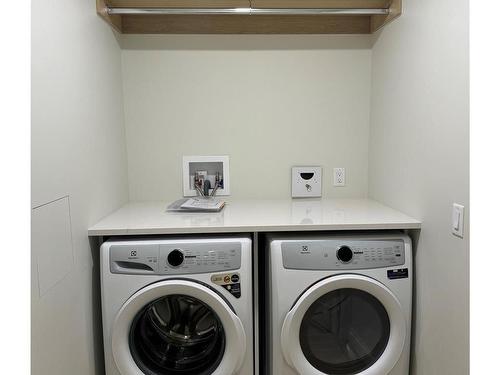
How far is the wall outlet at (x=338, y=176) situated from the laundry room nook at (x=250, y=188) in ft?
0.11

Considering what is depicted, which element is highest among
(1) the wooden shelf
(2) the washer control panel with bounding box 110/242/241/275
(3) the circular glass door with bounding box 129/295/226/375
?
(1) the wooden shelf

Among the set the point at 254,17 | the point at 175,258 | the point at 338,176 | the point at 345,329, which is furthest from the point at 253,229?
the point at 254,17

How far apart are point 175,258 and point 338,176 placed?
3.56 feet

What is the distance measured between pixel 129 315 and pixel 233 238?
0.49 m

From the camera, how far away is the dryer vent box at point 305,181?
2328 mm

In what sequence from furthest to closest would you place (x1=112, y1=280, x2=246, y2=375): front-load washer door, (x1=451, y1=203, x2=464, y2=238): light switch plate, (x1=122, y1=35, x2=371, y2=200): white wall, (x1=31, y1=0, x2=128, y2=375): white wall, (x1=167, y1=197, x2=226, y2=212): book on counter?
1. (x1=122, y1=35, x2=371, y2=200): white wall
2. (x1=167, y1=197, x2=226, y2=212): book on counter
3. (x1=112, y1=280, x2=246, y2=375): front-load washer door
4. (x1=451, y1=203, x2=464, y2=238): light switch plate
5. (x1=31, y1=0, x2=128, y2=375): white wall

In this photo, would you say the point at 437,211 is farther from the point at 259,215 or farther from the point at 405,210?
the point at 259,215

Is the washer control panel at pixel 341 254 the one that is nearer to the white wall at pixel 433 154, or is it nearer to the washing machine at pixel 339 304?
the washing machine at pixel 339 304

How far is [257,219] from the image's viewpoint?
182 cm

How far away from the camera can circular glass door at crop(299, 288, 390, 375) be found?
1.76 metres

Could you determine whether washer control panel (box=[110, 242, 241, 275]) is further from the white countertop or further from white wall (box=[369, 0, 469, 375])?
white wall (box=[369, 0, 469, 375])

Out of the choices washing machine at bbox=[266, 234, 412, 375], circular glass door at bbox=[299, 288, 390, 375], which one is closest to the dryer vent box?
washing machine at bbox=[266, 234, 412, 375]

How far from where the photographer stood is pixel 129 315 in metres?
1.64

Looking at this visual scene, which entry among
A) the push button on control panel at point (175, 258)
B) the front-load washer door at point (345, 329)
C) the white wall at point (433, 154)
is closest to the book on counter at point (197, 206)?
the push button on control panel at point (175, 258)
